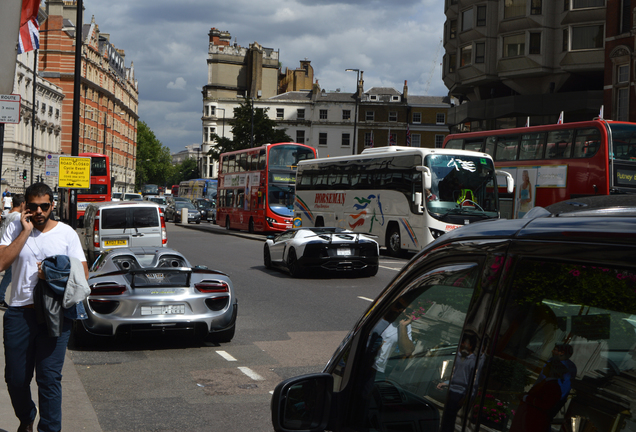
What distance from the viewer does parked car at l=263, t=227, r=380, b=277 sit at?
1672cm

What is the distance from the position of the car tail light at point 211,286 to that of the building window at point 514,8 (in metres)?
40.5

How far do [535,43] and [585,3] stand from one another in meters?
3.58

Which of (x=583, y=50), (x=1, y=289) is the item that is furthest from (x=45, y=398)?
(x=583, y=50)

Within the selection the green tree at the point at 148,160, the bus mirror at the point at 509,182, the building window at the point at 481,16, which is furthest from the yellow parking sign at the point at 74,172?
the green tree at the point at 148,160

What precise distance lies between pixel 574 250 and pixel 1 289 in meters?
10.9

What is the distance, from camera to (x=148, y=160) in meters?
151

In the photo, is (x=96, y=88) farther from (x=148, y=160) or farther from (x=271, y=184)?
(x=271, y=184)

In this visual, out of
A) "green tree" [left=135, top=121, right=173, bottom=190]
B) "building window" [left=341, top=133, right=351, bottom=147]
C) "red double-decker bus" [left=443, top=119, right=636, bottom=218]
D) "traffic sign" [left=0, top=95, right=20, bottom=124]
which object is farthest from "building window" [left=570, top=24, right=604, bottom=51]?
"green tree" [left=135, top=121, right=173, bottom=190]

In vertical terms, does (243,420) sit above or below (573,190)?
below

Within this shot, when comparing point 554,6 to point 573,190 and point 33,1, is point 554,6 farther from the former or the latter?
point 33,1

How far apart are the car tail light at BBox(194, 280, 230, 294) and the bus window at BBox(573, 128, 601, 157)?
15197mm

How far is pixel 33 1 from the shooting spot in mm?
12711

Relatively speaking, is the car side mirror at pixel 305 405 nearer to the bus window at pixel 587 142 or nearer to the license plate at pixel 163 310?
the license plate at pixel 163 310

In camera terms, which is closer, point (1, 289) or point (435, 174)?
point (1, 289)
